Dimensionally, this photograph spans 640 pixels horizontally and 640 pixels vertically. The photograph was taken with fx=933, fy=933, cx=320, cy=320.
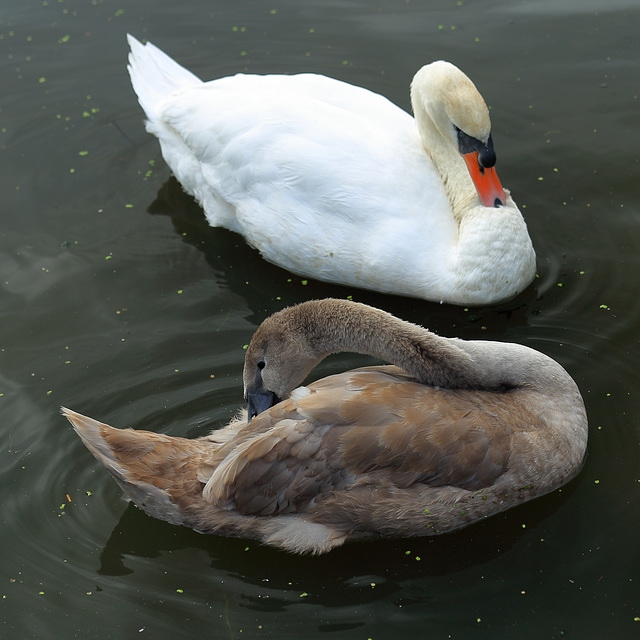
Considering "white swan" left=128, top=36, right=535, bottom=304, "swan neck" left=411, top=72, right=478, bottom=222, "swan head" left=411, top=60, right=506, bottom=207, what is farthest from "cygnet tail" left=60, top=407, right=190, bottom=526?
"swan head" left=411, top=60, right=506, bottom=207

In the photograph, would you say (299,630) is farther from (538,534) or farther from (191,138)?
(191,138)

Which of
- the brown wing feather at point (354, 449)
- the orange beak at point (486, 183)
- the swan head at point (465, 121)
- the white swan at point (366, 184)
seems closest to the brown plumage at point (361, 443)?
the brown wing feather at point (354, 449)

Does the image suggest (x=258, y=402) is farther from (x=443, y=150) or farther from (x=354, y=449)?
(x=443, y=150)

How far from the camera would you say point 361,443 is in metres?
4.25

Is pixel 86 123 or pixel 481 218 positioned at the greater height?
pixel 86 123

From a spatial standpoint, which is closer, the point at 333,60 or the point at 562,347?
the point at 562,347

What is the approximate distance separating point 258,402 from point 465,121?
2396mm

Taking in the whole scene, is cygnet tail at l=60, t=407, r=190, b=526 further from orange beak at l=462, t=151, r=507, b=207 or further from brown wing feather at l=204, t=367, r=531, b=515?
orange beak at l=462, t=151, r=507, b=207

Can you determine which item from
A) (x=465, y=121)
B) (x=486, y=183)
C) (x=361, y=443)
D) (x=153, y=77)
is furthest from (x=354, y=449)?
(x=153, y=77)

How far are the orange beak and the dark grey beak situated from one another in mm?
2098

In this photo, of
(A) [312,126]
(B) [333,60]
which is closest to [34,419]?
→ (A) [312,126]

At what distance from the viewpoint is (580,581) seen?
167 inches

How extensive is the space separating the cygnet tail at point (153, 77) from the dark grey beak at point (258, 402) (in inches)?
122

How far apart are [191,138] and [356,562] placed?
3.37 meters
